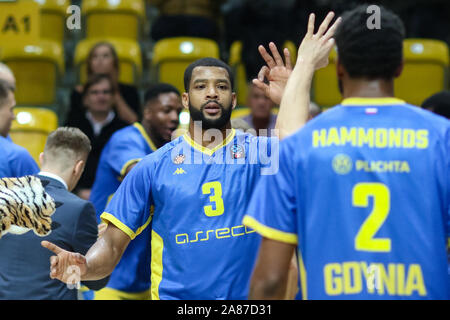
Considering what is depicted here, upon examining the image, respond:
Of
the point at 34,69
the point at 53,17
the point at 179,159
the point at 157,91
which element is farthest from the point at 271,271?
the point at 53,17

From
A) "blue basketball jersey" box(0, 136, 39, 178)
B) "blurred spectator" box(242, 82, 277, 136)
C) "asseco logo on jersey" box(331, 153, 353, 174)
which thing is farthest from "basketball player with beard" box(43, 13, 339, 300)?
"blurred spectator" box(242, 82, 277, 136)

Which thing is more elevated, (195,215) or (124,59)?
(124,59)

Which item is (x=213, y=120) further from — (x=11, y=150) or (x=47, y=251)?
(x=11, y=150)

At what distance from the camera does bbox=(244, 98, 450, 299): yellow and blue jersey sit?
2.54m

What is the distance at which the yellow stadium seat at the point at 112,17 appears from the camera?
30.6 ft

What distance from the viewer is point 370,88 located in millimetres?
2654

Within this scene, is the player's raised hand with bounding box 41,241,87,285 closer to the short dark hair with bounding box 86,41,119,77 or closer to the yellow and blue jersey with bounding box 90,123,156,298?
the yellow and blue jersey with bounding box 90,123,156,298

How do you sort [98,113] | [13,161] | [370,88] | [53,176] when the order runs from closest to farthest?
[370,88], [53,176], [13,161], [98,113]

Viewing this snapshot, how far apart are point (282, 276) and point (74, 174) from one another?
6.91ft

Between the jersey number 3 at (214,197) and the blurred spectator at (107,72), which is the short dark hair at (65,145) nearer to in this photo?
the jersey number 3 at (214,197)

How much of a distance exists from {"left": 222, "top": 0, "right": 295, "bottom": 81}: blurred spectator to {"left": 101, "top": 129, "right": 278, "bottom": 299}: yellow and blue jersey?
14.4ft

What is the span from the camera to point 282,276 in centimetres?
257

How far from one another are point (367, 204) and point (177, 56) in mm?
6220
